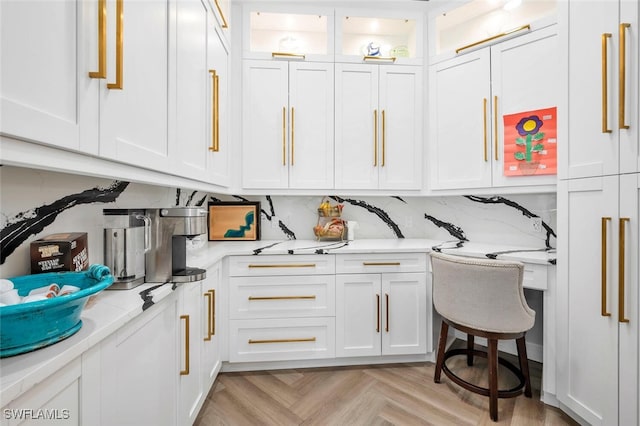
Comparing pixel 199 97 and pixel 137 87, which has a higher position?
pixel 199 97

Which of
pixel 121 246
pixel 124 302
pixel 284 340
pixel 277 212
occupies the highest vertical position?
pixel 277 212

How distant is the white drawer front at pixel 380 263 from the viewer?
2129mm

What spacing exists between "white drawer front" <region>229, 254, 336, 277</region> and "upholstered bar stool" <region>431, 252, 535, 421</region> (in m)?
0.75

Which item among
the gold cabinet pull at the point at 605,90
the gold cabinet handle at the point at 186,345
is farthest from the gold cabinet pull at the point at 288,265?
the gold cabinet pull at the point at 605,90

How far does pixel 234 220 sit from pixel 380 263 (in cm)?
128

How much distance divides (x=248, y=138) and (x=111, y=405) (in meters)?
1.89

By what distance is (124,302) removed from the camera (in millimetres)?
952

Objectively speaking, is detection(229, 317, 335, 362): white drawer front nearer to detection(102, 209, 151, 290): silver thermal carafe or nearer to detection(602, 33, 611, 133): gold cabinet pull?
detection(102, 209, 151, 290): silver thermal carafe

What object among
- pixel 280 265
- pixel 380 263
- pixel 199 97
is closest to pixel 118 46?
pixel 199 97

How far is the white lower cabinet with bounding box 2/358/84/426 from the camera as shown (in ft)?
1.74

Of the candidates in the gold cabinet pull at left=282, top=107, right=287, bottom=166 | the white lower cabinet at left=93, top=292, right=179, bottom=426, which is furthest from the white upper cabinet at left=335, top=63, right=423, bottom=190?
the white lower cabinet at left=93, top=292, right=179, bottom=426

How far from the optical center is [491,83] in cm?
214

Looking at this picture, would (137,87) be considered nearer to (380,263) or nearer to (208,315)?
(208,315)

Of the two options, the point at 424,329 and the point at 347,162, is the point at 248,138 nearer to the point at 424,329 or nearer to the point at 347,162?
the point at 347,162
